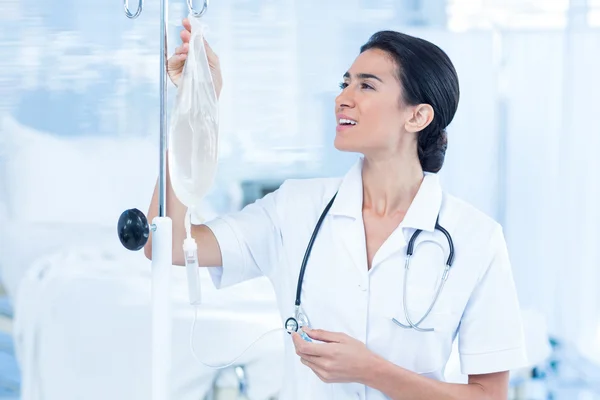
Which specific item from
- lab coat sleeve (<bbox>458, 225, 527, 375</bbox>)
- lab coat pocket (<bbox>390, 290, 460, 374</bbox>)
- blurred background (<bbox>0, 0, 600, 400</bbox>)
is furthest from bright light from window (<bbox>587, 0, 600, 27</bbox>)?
lab coat pocket (<bbox>390, 290, 460, 374</bbox>)

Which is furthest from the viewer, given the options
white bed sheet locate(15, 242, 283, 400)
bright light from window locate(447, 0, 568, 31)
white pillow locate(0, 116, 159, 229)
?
bright light from window locate(447, 0, 568, 31)

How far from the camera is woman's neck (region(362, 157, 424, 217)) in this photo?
1517 mm

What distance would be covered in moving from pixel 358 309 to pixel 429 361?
6.7 inches

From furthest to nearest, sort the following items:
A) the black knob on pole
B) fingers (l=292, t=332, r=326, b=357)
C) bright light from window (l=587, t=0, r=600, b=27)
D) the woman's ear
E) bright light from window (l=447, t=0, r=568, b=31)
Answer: bright light from window (l=447, t=0, r=568, b=31) < bright light from window (l=587, t=0, r=600, b=27) < the woman's ear < fingers (l=292, t=332, r=326, b=357) < the black knob on pole

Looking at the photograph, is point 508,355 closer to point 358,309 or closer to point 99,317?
point 358,309

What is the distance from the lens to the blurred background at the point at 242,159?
2.33 metres

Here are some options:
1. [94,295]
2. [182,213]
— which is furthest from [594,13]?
[182,213]

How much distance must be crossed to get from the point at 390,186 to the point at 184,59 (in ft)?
1.80

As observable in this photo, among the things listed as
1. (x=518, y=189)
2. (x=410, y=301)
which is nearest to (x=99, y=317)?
(x=410, y=301)

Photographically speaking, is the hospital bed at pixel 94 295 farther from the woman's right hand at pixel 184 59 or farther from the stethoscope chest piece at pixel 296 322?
the woman's right hand at pixel 184 59

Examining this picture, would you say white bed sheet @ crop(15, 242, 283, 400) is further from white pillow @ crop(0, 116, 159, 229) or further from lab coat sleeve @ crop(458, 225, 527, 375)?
lab coat sleeve @ crop(458, 225, 527, 375)

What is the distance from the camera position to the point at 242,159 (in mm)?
2926

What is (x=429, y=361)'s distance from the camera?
142cm

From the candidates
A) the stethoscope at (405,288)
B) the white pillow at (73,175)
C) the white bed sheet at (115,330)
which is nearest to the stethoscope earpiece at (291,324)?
the stethoscope at (405,288)
